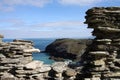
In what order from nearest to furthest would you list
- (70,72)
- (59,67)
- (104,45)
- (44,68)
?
(104,45)
(70,72)
(44,68)
(59,67)

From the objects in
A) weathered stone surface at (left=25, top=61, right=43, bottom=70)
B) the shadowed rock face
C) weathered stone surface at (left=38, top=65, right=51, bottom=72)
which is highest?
weathered stone surface at (left=25, top=61, right=43, bottom=70)

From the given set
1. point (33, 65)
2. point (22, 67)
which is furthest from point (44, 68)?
point (22, 67)

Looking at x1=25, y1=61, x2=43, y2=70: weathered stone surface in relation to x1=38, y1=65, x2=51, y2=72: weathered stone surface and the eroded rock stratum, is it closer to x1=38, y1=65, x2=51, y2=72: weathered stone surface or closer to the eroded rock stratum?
the eroded rock stratum

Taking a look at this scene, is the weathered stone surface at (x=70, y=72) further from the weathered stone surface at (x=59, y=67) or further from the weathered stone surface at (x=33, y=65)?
the weathered stone surface at (x=33, y=65)

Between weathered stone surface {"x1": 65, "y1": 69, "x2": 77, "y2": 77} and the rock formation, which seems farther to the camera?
weathered stone surface {"x1": 65, "y1": 69, "x2": 77, "y2": 77}

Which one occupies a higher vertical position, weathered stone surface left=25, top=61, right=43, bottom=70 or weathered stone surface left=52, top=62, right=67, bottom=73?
weathered stone surface left=25, top=61, right=43, bottom=70

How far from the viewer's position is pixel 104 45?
114ft

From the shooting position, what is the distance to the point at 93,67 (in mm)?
34406

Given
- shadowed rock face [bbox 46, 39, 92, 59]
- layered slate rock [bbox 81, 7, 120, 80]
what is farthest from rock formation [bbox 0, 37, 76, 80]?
shadowed rock face [bbox 46, 39, 92, 59]

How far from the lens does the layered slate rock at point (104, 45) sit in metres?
34.1

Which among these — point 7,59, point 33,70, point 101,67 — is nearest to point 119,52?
point 101,67

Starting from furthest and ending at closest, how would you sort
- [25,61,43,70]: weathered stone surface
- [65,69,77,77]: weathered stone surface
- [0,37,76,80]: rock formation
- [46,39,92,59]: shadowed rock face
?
[46,39,92,59]: shadowed rock face → [65,69,77,77]: weathered stone surface → [25,61,43,70]: weathered stone surface → [0,37,76,80]: rock formation

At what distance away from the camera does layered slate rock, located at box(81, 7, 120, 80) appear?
34094 mm

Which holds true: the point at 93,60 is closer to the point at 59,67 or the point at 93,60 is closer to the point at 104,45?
the point at 104,45
